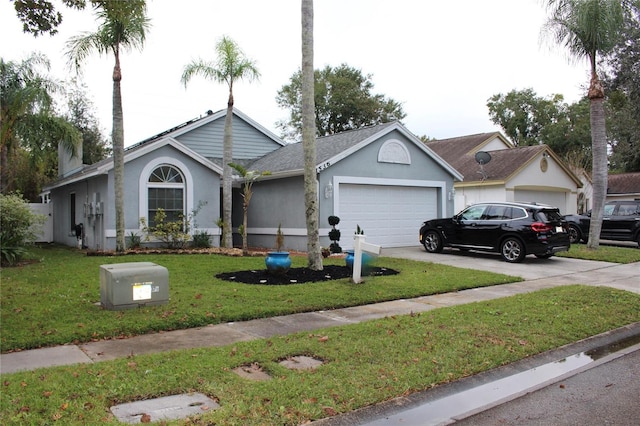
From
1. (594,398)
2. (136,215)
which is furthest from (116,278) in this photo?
(136,215)

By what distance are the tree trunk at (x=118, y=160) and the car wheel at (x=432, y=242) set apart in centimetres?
961

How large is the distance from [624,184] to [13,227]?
32.8m

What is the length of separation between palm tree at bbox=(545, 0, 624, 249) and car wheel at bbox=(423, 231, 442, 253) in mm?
5190

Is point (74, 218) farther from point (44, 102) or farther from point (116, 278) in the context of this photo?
point (116, 278)

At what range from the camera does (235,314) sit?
25.1 ft

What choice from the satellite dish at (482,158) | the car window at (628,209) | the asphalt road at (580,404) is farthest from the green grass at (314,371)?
the satellite dish at (482,158)

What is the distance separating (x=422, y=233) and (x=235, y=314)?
10.8 m

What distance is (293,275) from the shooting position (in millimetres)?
10977

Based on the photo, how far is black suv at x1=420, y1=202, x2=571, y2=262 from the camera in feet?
46.5

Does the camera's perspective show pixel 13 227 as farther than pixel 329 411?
Yes

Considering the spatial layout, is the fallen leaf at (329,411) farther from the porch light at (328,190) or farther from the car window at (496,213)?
the porch light at (328,190)

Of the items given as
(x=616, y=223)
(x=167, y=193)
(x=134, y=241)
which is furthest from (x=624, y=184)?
(x=134, y=241)

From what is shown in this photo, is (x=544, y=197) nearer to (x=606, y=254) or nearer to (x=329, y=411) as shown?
(x=606, y=254)

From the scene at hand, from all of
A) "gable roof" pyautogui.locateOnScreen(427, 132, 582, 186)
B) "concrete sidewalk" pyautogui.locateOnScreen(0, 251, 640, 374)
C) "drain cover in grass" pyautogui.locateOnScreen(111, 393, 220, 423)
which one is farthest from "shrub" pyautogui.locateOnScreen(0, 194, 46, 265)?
"gable roof" pyautogui.locateOnScreen(427, 132, 582, 186)
